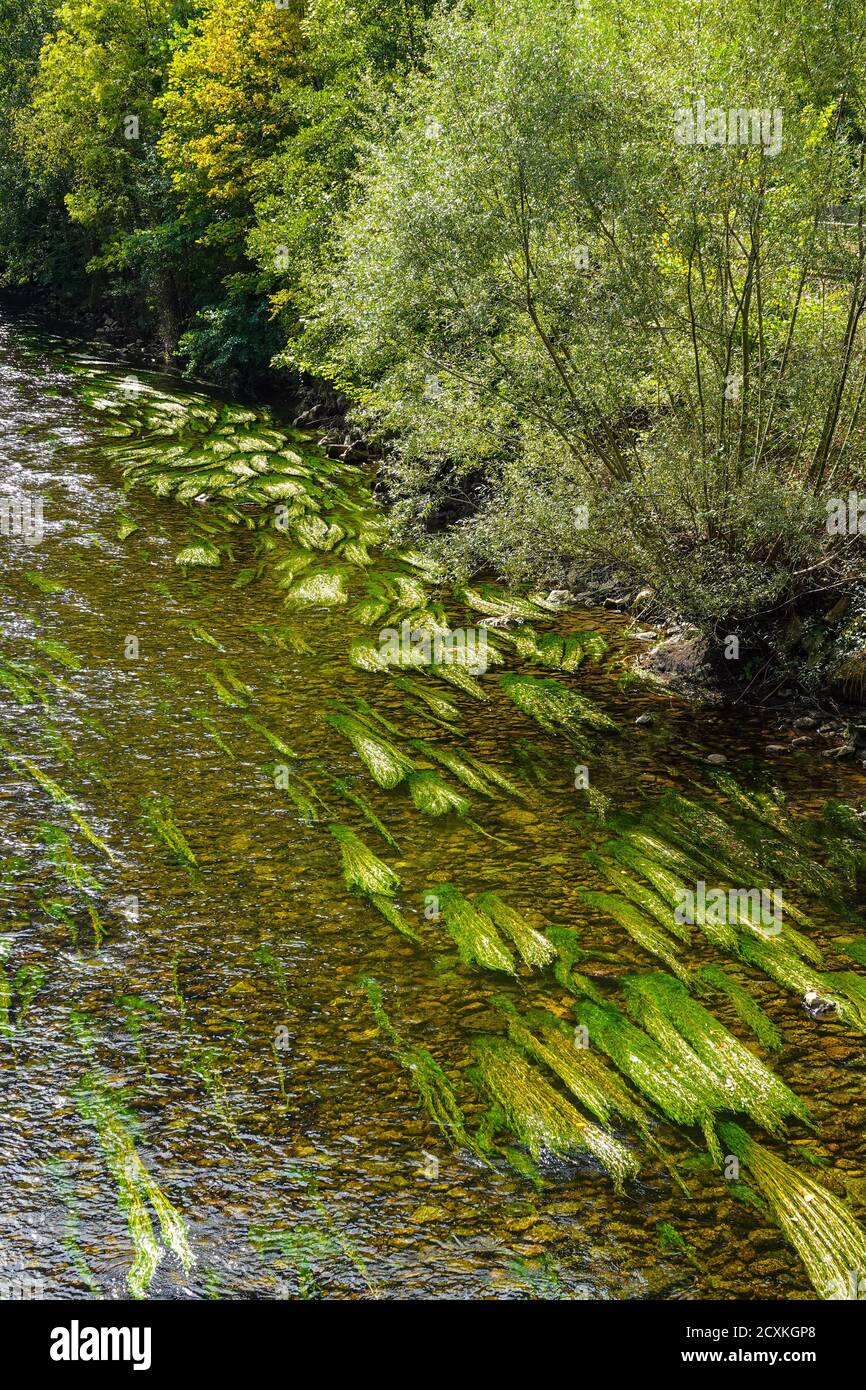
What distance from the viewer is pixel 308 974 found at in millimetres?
7695

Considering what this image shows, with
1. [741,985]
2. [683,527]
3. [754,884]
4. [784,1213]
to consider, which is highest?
[683,527]

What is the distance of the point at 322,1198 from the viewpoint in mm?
5809

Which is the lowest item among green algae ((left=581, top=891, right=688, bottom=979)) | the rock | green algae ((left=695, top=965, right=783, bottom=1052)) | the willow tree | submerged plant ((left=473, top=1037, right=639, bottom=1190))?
submerged plant ((left=473, top=1037, right=639, bottom=1190))

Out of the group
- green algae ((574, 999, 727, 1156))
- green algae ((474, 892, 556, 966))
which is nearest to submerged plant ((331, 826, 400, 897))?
green algae ((474, 892, 556, 966))

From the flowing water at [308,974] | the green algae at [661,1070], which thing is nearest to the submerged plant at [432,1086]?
the flowing water at [308,974]

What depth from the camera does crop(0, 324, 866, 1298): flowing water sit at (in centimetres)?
558

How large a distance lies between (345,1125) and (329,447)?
22.6 metres

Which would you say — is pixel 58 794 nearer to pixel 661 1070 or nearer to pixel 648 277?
pixel 661 1070

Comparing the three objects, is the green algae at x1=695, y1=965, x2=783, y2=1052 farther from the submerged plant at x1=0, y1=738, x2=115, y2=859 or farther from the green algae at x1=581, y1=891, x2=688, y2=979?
the submerged plant at x1=0, y1=738, x2=115, y2=859

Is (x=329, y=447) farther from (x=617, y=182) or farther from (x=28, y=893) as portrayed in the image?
(x=28, y=893)

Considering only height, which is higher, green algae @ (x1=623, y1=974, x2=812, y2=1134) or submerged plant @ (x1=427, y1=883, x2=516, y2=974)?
submerged plant @ (x1=427, y1=883, x2=516, y2=974)

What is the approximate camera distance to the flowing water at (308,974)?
558cm

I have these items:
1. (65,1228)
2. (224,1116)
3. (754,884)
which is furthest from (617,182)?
(65,1228)

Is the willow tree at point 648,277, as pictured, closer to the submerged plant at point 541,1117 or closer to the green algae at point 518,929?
the green algae at point 518,929
